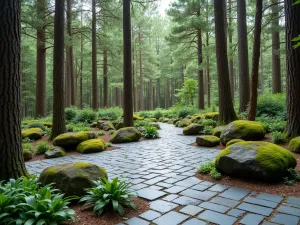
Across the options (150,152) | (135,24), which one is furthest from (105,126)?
(135,24)

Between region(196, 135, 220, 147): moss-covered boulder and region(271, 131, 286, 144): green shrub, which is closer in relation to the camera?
region(271, 131, 286, 144): green shrub

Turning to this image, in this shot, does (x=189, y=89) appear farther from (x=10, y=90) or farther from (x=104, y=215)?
(x=104, y=215)

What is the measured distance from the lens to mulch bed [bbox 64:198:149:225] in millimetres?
2676

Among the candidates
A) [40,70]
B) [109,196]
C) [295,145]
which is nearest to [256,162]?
[295,145]

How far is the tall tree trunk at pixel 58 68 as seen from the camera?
8.07 m

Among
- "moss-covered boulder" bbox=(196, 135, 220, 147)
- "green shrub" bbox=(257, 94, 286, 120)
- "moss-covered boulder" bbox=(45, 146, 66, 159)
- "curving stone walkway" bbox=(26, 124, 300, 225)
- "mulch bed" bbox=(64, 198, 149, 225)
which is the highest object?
"green shrub" bbox=(257, 94, 286, 120)

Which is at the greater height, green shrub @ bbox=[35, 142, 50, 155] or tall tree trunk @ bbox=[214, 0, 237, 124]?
tall tree trunk @ bbox=[214, 0, 237, 124]

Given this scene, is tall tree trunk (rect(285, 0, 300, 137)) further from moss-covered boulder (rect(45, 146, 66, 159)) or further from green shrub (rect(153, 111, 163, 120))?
green shrub (rect(153, 111, 163, 120))

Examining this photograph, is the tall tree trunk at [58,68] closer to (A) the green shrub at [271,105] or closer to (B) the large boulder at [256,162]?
(B) the large boulder at [256,162]

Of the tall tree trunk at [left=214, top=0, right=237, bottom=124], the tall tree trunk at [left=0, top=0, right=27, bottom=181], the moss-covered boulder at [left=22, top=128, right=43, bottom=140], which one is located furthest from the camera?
the moss-covered boulder at [left=22, top=128, right=43, bottom=140]

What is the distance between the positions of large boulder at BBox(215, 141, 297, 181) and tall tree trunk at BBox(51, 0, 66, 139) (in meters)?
6.36

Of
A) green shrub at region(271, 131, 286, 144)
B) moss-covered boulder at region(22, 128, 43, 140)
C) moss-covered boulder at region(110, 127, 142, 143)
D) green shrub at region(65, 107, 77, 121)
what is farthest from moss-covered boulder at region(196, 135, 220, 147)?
green shrub at region(65, 107, 77, 121)

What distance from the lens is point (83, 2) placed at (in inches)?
623

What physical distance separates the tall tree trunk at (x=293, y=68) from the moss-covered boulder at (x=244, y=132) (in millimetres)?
829
